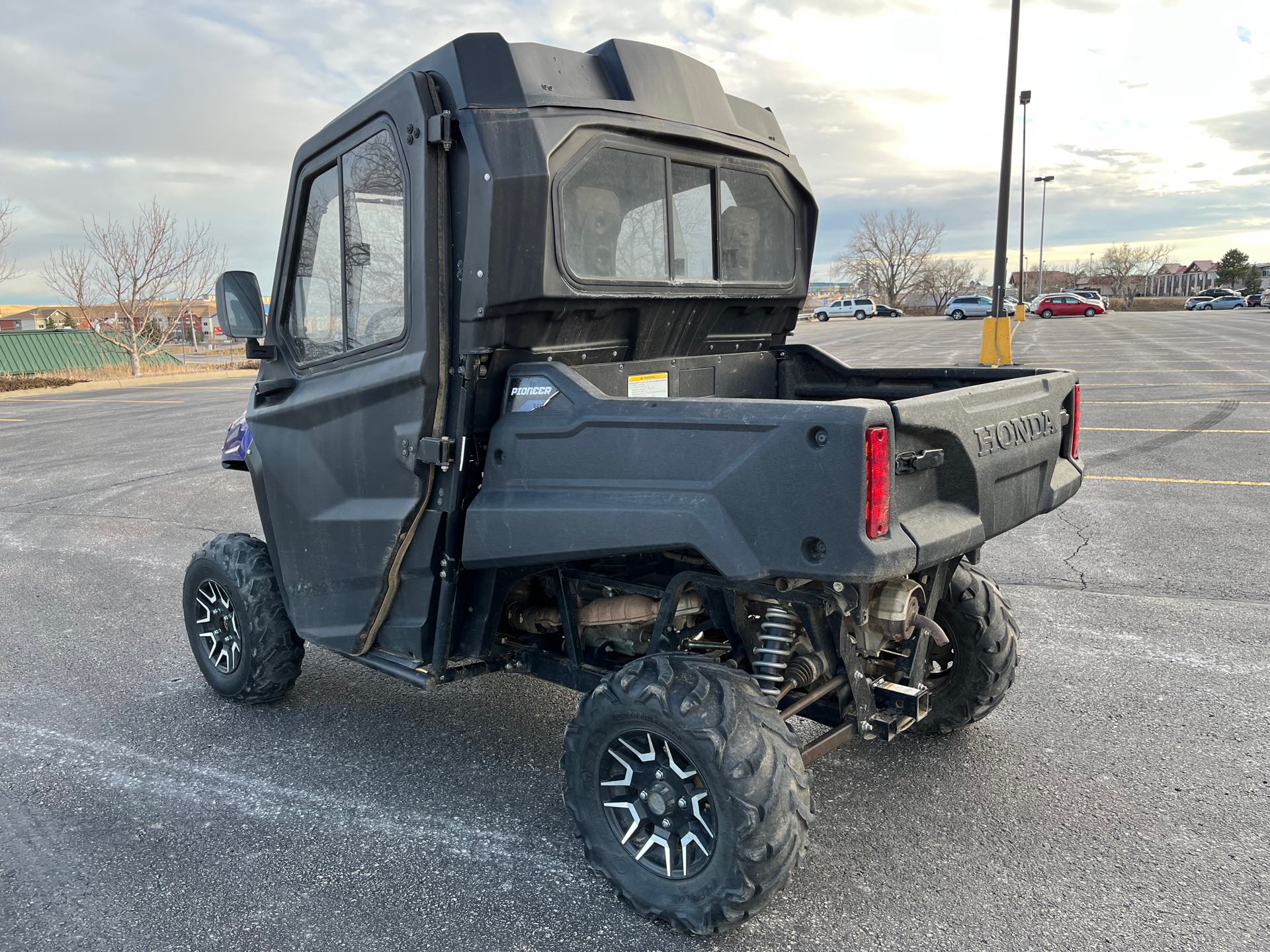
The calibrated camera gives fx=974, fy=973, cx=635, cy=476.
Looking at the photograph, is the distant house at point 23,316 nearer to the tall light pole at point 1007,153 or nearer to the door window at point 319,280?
the tall light pole at point 1007,153

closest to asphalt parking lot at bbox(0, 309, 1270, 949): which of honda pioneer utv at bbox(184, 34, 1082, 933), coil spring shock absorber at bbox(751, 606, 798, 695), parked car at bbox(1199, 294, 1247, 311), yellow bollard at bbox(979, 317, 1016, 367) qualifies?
honda pioneer utv at bbox(184, 34, 1082, 933)

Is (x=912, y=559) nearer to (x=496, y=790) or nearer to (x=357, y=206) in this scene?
(x=496, y=790)

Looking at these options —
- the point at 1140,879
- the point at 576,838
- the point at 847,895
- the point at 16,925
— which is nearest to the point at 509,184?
the point at 576,838

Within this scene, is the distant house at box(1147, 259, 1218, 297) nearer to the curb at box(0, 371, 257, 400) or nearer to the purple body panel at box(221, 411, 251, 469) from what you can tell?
the curb at box(0, 371, 257, 400)

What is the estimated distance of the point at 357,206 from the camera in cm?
358

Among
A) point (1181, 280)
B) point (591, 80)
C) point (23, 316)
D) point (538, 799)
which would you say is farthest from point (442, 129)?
point (1181, 280)

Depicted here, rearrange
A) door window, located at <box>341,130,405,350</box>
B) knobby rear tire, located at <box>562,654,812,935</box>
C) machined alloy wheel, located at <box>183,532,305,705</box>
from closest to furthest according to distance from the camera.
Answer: knobby rear tire, located at <box>562,654,812,935</box> → door window, located at <box>341,130,405,350</box> → machined alloy wheel, located at <box>183,532,305,705</box>

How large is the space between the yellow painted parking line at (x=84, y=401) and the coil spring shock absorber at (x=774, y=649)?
21.1 meters

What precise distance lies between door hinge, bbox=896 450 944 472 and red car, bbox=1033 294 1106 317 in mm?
53821

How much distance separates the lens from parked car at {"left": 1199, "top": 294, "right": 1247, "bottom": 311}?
71.0m

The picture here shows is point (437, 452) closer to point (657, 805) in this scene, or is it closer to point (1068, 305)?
point (657, 805)

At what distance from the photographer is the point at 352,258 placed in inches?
143

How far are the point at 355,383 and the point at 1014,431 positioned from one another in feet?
7.58

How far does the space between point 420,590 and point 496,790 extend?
0.84 m
